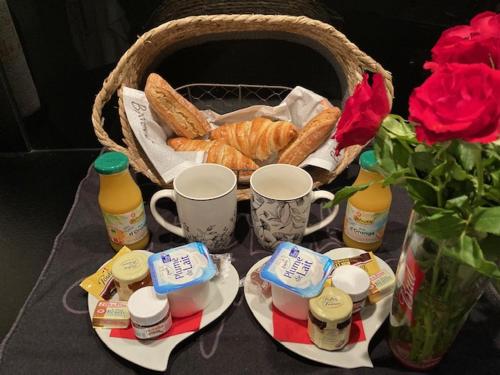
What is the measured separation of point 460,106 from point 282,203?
359 millimetres

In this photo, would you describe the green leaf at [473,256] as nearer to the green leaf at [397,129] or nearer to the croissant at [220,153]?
the green leaf at [397,129]

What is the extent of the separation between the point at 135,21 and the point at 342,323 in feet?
2.54

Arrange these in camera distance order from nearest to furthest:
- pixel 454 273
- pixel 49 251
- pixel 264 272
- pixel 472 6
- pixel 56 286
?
pixel 454 273, pixel 264 272, pixel 56 286, pixel 49 251, pixel 472 6

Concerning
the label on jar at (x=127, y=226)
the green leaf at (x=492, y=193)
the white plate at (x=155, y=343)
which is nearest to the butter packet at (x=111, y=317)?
the white plate at (x=155, y=343)

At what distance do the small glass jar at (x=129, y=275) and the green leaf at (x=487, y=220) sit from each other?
16.2 inches

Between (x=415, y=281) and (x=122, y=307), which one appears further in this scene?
(x=122, y=307)

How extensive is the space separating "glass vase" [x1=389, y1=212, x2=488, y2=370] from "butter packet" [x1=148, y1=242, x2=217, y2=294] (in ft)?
0.79

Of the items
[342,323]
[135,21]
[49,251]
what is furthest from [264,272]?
[135,21]

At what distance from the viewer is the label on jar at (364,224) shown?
68 centimetres

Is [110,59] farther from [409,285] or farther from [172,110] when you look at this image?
[409,285]

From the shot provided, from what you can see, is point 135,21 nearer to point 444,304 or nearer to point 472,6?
point 472,6

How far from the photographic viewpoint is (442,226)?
0.38 meters

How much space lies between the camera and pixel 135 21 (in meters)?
0.97

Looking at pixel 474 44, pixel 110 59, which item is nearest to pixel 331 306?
pixel 474 44
